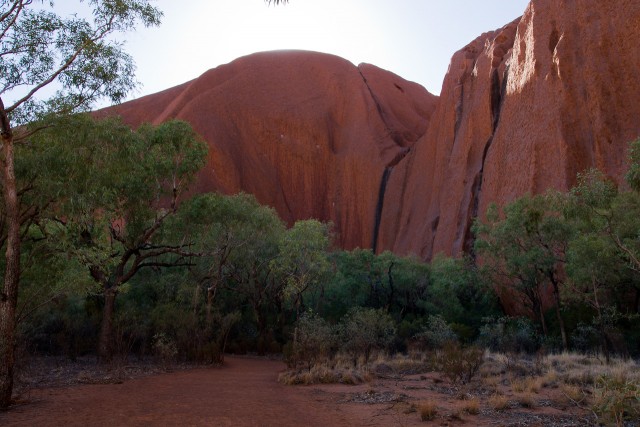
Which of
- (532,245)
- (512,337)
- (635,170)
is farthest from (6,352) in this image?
(532,245)

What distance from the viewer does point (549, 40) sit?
29141 mm

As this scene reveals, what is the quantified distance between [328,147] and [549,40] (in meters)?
28.6

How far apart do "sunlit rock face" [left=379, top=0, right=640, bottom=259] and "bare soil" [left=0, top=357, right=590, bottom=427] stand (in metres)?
17.3

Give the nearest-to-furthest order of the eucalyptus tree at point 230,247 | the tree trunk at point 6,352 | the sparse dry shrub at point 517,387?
the tree trunk at point 6,352 → the sparse dry shrub at point 517,387 → the eucalyptus tree at point 230,247

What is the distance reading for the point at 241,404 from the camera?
997cm

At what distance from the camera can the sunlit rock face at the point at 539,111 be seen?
2580cm

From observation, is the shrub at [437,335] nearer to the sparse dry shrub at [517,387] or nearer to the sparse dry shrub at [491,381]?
the sparse dry shrub at [491,381]

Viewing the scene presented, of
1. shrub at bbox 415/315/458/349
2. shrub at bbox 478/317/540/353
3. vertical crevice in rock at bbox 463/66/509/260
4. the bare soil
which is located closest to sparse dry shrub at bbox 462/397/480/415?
the bare soil

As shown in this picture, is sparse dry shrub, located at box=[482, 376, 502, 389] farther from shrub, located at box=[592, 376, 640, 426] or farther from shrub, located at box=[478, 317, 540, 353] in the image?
shrub, located at box=[478, 317, 540, 353]

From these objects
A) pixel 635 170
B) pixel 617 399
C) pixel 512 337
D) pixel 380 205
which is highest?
pixel 380 205

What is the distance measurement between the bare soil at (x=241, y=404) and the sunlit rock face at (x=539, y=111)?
1729 cm

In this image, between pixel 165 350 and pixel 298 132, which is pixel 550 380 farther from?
pixel 298 132

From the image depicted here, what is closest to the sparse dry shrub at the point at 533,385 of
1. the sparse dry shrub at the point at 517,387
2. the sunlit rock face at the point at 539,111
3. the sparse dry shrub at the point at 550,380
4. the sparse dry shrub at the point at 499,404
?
the sparse dry shrub at the point at 517,387

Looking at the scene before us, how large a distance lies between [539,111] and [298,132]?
29.9m
